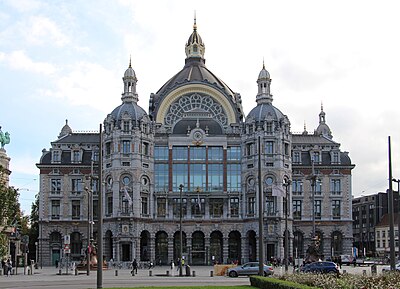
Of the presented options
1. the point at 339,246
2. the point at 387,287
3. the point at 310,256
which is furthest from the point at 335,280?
the point at 339,246

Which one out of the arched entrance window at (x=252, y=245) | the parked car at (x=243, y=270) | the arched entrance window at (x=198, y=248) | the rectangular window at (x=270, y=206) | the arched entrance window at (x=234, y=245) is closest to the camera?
the parked car at (x=243, y=270)

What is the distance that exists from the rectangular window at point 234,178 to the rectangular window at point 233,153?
3.63 feet

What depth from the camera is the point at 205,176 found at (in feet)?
352

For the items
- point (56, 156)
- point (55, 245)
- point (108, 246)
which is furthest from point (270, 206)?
point (56, 156)

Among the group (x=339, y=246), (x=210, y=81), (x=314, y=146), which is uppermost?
(x=210, y=81)

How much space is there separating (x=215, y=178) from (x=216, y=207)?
4.45m

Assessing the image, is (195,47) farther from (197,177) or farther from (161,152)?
(197,177)

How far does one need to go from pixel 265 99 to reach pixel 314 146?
12334 mm

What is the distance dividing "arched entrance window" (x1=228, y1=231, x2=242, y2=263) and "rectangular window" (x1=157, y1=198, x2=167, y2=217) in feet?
35.1

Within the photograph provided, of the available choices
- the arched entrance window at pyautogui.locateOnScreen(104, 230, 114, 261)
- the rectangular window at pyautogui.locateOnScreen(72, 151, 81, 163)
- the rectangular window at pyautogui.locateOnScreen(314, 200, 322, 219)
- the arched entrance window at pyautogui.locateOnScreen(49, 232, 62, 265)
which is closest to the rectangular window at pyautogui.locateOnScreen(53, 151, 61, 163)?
the rectangular window at pyautogui.locateOnScreen(72, 151, 81, 163)

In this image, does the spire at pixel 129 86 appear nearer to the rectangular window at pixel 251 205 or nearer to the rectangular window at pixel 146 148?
the rectangular window at pixel 146 148

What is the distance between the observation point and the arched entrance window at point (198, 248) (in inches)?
4222

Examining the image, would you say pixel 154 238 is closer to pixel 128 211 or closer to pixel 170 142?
pixel 128 211

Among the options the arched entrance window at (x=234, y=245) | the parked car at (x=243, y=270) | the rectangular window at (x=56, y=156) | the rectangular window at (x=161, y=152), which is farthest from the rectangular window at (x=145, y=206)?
the parked car at (x=243, y=270)
